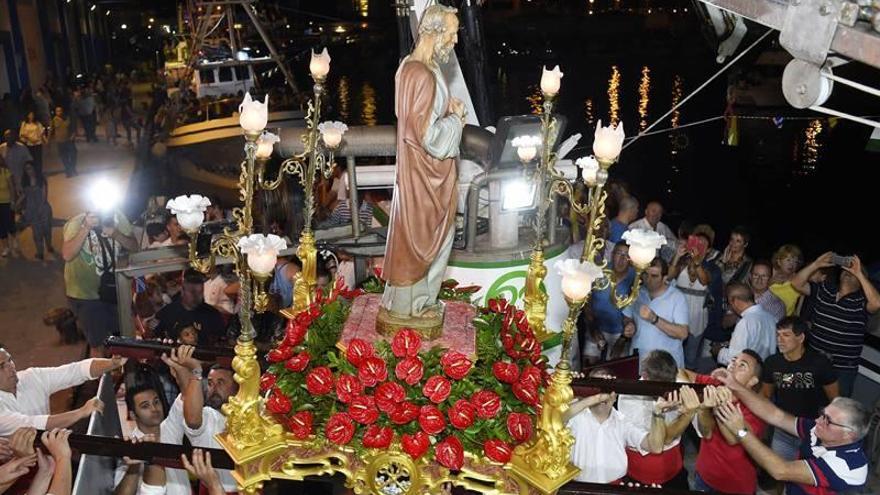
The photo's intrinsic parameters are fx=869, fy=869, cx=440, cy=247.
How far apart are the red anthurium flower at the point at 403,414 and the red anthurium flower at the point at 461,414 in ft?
0.58

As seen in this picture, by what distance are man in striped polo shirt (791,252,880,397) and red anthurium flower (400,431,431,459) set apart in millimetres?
3848

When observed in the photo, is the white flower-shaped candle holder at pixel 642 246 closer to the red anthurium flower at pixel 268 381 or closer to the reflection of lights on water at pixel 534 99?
the red anthurium flower at pixel 268 381

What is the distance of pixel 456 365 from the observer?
4.39 m

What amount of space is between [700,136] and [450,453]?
22212mm

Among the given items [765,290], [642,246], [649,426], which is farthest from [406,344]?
[765,290]

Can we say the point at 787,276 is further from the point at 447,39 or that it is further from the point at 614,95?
the point at 614,95

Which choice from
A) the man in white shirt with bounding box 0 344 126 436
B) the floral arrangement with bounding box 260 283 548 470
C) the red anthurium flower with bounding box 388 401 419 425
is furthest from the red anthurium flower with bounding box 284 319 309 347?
the man in white shirt with bounding box 0 344 126 436

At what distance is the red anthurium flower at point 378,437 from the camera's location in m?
4.31

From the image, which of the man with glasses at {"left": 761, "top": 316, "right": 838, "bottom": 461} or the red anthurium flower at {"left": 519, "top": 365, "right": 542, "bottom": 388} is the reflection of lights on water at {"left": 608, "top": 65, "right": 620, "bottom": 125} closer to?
the man with glasses at {"left": 761, "top": 316, "right": 838, "bottom": 461}

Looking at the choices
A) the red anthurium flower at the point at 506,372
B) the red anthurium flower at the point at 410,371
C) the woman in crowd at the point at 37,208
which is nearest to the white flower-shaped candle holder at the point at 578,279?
the red anthurium flower at the point at 506,372

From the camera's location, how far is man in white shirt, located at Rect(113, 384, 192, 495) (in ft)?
17.7

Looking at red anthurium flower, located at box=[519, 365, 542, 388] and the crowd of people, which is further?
the crowd of people

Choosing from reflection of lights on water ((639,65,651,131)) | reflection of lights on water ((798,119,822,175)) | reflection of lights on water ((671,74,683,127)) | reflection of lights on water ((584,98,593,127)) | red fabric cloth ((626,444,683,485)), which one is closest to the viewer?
red fabric cloth ((626,444,683,485))

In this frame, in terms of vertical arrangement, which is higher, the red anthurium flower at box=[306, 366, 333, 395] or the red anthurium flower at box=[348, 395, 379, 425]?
the red anthurium flower at box=[306, 366, 333, 395]
